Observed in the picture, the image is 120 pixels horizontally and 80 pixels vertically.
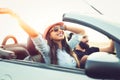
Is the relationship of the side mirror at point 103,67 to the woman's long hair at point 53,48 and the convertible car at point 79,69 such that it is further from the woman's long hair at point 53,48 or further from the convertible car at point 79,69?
the woman's long hair at point 53,48

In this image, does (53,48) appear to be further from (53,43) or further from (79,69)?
(79,69)

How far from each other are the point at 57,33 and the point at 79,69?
2.12 feet

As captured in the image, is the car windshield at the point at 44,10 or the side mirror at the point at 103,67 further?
the car windshield at the point at 44,10

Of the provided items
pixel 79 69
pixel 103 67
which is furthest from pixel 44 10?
pixel 103 67

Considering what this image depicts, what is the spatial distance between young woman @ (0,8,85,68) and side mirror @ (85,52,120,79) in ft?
1.39

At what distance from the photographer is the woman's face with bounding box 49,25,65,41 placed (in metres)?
3.04

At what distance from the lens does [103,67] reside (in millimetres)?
2170

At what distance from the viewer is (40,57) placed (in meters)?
2.83

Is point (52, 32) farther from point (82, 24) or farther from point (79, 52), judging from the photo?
point (82, 24)

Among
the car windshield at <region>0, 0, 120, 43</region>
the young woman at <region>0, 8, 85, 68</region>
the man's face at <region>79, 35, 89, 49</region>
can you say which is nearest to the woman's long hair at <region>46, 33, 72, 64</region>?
the young woman at <region>0, 8, 85, 68</region>

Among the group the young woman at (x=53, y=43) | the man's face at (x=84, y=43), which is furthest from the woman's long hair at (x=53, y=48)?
the man's face at (x=84, y=43)

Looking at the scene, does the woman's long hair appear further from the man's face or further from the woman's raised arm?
the man's face

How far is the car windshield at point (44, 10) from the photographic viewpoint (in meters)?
2.82

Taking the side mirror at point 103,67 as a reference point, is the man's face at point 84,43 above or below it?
above
